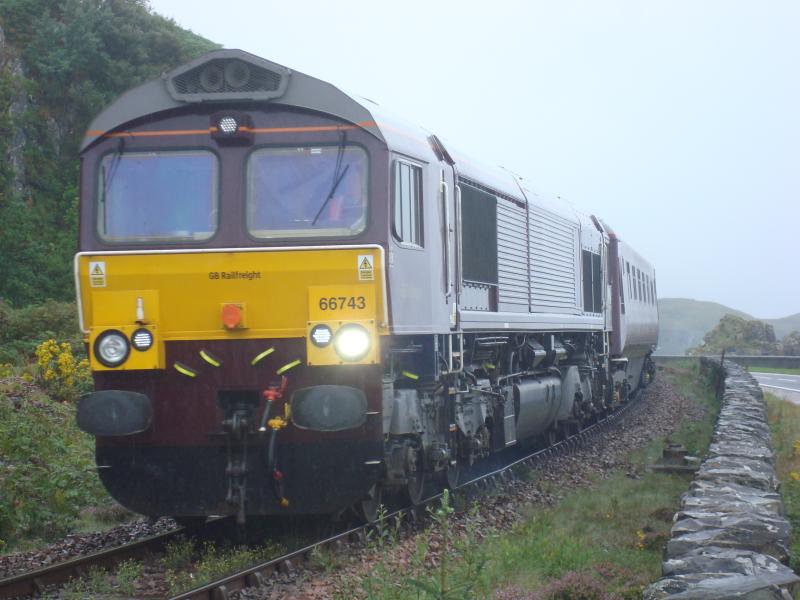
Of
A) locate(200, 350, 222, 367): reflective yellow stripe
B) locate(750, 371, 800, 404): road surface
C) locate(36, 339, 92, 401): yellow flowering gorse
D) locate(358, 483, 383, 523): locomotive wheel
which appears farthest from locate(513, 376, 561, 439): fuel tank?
locate(750, 371, 800, 404): road surface

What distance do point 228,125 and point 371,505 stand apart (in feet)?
11.3

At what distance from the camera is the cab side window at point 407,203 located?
8.73 metres

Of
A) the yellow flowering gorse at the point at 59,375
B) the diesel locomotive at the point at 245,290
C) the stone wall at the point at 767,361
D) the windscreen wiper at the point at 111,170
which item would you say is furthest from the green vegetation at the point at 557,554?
the stone wall at the point at 767,361

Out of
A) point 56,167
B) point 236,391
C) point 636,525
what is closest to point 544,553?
point 636,525

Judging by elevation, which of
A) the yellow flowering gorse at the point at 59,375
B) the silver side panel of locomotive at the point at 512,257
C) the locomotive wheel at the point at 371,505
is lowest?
the locomotive wheel at the point at 371,505

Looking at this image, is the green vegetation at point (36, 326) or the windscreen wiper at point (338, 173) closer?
the windscreen wiper at point (338, 173)

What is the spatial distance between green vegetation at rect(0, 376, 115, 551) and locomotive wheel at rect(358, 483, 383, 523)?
2759 millimetres

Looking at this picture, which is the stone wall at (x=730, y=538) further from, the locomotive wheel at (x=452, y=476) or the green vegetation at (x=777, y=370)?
the green vegetation at (x=777, y=370)

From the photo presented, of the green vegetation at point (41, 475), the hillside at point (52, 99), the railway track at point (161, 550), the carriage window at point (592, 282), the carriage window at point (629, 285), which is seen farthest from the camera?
the hillside at point (52, 99)

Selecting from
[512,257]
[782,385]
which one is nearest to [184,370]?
[512,257]

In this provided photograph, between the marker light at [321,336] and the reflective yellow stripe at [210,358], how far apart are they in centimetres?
80

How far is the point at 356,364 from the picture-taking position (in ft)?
26.7

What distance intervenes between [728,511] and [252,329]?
371cm

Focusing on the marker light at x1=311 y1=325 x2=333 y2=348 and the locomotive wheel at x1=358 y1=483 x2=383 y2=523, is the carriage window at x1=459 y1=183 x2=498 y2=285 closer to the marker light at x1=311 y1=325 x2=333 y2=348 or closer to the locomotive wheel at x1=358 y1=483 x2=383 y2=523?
the locomotive wheel at x1=358 y1=483 x2=383 y2=523
